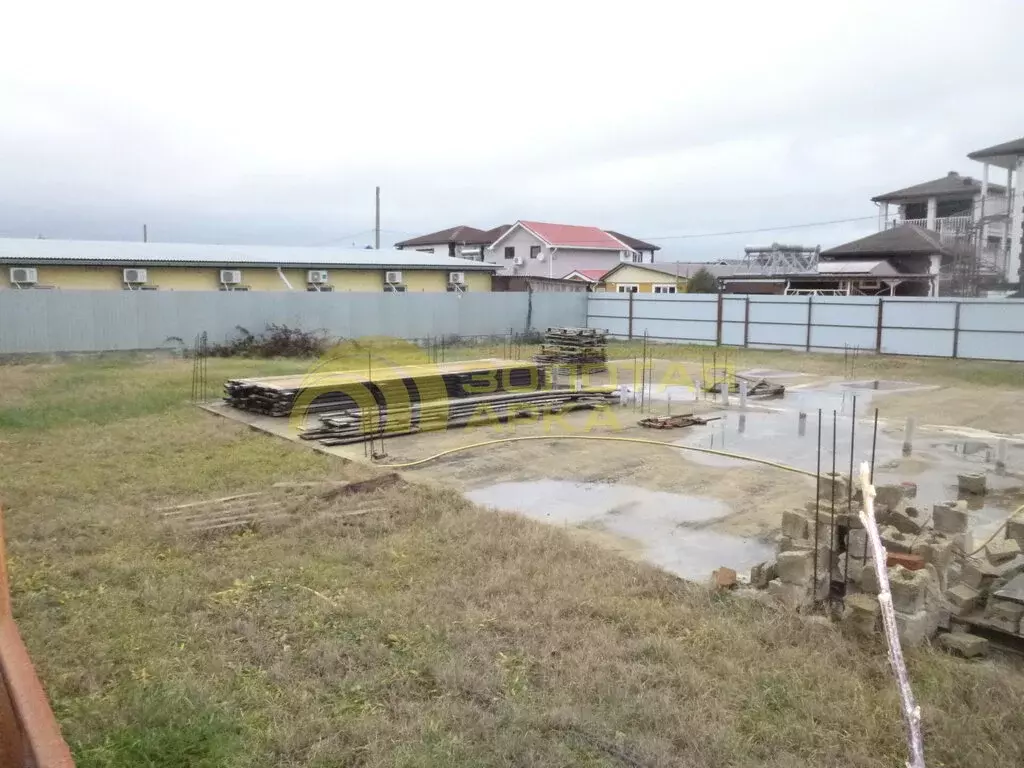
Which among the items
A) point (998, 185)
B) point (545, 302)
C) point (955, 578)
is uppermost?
point (998, 185)

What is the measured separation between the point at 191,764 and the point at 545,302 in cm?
2457

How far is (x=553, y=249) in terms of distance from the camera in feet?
131

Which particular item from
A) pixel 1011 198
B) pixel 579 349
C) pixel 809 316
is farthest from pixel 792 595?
pixel 1011 198

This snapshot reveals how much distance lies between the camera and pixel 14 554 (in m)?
6.23

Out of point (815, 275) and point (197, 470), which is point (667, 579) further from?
point (815, 275)

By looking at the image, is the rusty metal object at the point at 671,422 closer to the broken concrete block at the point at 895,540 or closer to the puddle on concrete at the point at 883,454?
the puddle on concrete at the point at 883,454

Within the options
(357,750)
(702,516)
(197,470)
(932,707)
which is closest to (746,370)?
(702,516)

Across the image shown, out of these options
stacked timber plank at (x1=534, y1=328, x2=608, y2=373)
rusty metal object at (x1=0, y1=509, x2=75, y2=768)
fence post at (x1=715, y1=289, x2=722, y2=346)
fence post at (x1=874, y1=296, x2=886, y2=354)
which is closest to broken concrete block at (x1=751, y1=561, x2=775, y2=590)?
rusty metal object at (x1=0, y1=509, x2=75, y2=768)

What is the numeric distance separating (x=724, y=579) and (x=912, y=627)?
1272 mm

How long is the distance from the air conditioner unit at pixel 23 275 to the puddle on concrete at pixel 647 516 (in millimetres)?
18465

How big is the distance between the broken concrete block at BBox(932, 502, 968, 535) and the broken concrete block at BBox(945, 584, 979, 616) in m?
1.03

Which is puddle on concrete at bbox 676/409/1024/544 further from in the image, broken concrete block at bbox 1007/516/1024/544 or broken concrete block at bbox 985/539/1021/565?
broken concrete block at bbox 985/539/1021/565

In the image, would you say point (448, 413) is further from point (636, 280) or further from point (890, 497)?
point (636, 280)

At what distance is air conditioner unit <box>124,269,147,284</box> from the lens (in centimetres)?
2277
